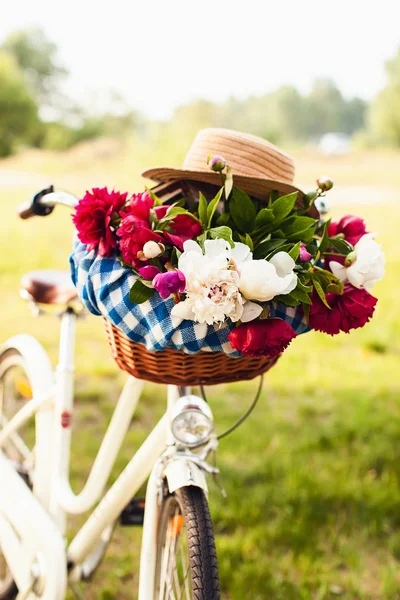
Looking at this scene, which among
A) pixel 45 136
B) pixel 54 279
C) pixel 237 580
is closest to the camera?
pixel 54 279

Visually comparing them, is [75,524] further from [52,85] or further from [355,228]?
[52,85]

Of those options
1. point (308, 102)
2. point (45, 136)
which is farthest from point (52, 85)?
point (308, 102)

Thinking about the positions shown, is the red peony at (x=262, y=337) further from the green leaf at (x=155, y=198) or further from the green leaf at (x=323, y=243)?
the green leaf at (x=155, y=198)

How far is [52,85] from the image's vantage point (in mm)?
36938

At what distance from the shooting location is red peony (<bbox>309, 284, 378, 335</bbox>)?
1200 mm

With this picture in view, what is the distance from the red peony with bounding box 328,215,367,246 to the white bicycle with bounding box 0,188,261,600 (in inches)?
17.6

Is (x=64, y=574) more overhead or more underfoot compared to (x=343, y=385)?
more overhead

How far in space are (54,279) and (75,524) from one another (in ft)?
3.73

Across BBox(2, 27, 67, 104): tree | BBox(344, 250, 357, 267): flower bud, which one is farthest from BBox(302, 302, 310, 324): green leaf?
BBox(2, 27, 67, 104): tree

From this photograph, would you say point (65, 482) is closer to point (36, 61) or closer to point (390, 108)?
point (390, 108)

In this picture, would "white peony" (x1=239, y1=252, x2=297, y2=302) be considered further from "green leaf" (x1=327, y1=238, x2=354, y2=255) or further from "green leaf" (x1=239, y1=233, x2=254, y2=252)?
"green leaf" (x1=327, y1=238, x2=354, y2=255)

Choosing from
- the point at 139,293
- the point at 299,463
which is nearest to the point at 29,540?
the point at 139,293

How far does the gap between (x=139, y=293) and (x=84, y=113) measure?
33551mm

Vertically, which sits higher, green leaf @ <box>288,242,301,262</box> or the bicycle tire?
green leaf @ <box>288,242,301,262</box>
